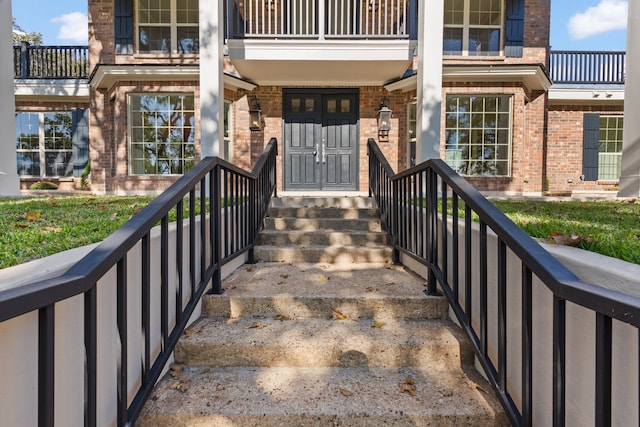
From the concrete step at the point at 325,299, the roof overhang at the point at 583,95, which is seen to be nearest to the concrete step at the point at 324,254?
the concrete step at the point at 325,299

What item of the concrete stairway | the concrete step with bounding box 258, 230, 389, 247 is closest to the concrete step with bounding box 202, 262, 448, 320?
the concrete stairway

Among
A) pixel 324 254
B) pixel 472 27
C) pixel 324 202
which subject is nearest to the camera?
pixel 324 254

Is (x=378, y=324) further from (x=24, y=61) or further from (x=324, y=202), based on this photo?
(x=24, y=61)

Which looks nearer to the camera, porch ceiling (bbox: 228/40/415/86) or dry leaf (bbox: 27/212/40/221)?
dry leaf (bbox: 27/212/40/221)

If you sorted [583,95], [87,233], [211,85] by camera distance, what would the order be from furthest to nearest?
[583,95] → [211,85] → [87,233]

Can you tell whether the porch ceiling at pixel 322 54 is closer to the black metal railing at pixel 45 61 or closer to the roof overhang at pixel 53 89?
the roof overhang at pixel 53 89

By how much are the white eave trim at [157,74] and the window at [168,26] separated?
1173 millimetres

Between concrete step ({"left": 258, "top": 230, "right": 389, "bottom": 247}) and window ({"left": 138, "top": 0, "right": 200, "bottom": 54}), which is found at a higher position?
window ({"left": 138, "top": 0, "right": 200, "bottom": 54})

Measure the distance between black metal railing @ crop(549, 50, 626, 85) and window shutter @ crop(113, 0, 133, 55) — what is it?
38.8ft

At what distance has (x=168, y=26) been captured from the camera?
9898 millimetres

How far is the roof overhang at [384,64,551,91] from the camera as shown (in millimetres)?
8758

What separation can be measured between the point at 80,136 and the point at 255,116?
20.6ft

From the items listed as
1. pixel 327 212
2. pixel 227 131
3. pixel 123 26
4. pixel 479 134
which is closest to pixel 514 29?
pixel 479 134

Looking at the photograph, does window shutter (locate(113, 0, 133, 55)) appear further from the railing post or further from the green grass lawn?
the green grass lawn
